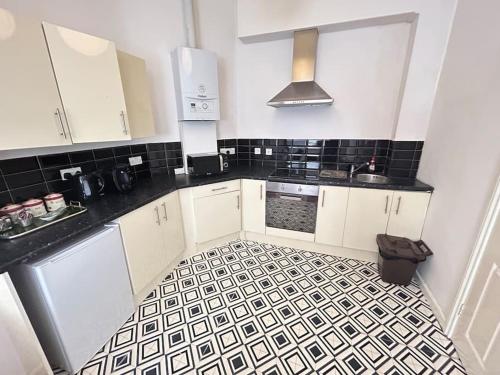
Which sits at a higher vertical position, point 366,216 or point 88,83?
point 88,83

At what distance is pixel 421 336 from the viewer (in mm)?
1441

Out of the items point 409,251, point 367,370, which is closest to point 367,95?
point 409,251

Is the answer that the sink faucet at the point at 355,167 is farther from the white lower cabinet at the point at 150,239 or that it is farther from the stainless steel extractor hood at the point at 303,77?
the white lower cabinet at the point at 150,239

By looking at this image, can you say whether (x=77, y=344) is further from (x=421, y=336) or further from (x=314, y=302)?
(x=421, y=336)

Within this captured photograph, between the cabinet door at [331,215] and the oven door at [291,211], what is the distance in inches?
2.6

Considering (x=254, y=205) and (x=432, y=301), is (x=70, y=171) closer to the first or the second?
(x=254, y=205)

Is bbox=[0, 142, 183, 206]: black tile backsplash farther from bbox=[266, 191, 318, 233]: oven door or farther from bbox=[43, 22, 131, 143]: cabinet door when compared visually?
bbox=[266, 191, 318, 233]: oven door

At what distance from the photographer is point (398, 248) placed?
185cm

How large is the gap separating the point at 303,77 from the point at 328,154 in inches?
35.8

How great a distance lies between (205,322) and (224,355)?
287mm

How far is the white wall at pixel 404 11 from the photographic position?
182cm

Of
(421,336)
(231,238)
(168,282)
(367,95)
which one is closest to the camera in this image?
(421,336)

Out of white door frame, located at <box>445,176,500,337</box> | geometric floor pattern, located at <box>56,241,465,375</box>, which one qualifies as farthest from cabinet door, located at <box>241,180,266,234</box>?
white door frame, located at <box>445,176,500,337</box>

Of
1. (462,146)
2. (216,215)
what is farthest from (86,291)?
(462,146)
